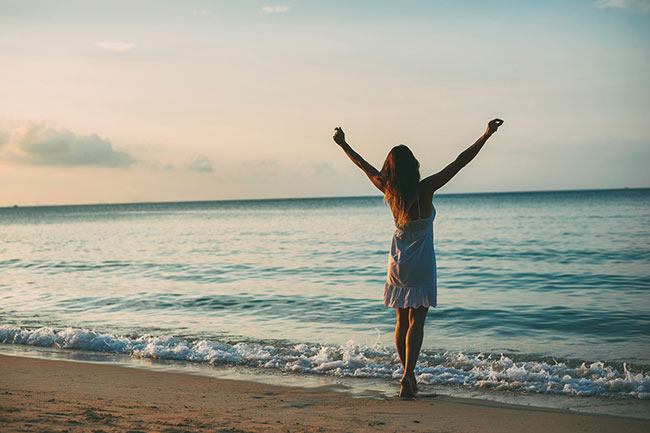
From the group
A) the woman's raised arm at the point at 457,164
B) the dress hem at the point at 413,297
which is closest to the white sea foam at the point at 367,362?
the dress hem at the point at 413,297

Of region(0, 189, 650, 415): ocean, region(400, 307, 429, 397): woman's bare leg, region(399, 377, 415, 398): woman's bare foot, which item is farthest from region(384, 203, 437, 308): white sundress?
region(0, 189, 650, 415): ocean

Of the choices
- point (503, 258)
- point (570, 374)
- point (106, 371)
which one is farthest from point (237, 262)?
point (570, 374)

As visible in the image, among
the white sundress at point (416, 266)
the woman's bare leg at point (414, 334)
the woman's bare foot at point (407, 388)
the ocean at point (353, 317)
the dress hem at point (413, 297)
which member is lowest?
the ocean at point (353, 317)

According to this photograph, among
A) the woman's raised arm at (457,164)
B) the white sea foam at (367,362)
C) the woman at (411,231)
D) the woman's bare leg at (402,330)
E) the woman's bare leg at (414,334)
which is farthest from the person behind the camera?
the white sea foam at (367,362)

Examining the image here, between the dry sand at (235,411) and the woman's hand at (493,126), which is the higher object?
the woman's hand at (493,126)

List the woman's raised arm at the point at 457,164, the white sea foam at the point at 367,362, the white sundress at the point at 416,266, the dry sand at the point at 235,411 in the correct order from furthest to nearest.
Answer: the white sea foam at the point at 367,362 → the white sundress at the point at 416,266 → the woman's raised arm at the point at 457,164 → the dry sand at the point at 235,411

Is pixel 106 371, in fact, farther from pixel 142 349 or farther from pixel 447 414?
pixel 447 414

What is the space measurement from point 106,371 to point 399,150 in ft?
15.0

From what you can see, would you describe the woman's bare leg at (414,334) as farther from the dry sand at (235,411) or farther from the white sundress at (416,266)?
the dry sand at (235,411)

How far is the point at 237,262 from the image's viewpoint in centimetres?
2038

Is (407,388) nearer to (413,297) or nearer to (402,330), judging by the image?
(402,330)

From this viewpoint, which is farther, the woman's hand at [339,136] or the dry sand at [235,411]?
the woman's hand at [339,136]

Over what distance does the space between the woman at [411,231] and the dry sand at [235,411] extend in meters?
0.69

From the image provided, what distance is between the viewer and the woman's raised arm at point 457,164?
473cm
